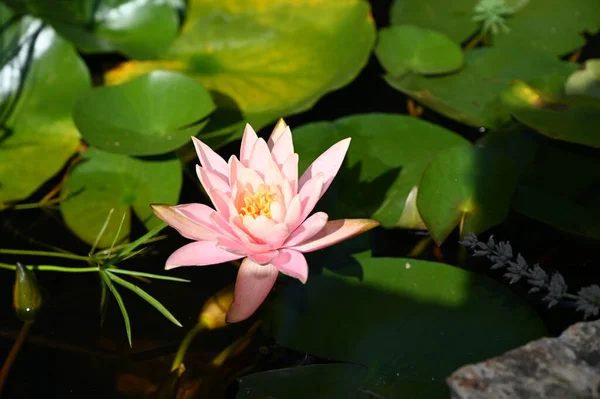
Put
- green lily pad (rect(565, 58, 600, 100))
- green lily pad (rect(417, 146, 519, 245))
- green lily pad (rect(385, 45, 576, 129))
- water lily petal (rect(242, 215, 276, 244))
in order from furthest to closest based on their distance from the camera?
green lily pad (rect(385, 45, 576, 129)) → green lily pad (rect(565, 58, 600, 100)) → green lily pad (rect(417, 146, 519, 245)) → water lily petal (rect(242, 215, 276, 244))

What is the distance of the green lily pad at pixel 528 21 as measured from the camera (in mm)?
2689

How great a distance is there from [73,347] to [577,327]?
1542 millimetres

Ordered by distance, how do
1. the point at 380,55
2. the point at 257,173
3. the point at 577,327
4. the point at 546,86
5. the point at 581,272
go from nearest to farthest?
the point at 577,327 → the point at 257,173 → the point at 581,272 → the point at 546,86 → the point at 380,55

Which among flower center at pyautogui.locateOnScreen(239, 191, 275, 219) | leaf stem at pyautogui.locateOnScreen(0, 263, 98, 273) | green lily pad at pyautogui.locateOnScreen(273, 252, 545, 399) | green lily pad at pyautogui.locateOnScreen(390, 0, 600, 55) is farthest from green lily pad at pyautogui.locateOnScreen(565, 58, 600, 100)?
leaf stem at pyautogui.locateOnScreen(0, 263, 98, 273)

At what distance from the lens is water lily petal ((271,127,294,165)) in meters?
1.68

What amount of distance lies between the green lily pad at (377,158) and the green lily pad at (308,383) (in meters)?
0.60

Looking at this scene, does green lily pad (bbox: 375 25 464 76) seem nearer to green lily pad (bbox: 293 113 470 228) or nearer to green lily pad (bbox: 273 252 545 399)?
green lily pad (bbox: 293 113 470 228)

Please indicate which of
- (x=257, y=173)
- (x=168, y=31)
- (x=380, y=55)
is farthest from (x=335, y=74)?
(x=257, y=173)

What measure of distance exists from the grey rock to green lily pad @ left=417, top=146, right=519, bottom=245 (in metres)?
0.63

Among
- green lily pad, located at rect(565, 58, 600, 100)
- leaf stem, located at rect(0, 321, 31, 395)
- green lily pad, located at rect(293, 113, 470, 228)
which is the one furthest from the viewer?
green lily pad, located at rect(565, 58, 600, 100)

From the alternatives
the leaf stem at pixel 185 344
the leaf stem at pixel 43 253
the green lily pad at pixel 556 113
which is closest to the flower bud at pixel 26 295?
the leaf stem at pixel 43 253

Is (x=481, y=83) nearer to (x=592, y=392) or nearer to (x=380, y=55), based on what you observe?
(x=380, y=55)

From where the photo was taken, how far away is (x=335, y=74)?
100 inches

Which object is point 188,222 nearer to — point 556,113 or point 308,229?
point 308,229
